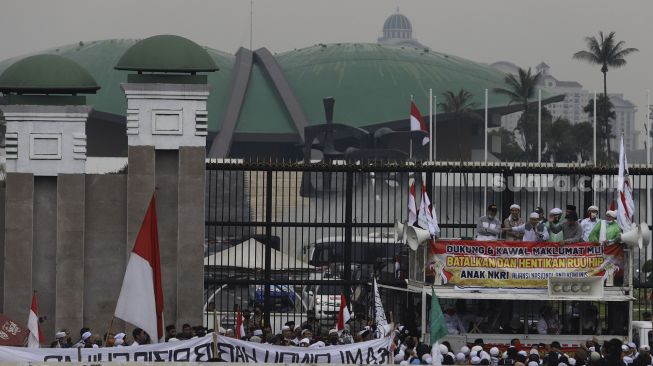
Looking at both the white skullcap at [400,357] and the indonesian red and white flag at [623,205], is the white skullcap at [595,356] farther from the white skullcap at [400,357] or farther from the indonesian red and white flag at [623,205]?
the indonesian red and white flag at [623,205]

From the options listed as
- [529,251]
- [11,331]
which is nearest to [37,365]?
[11,331]

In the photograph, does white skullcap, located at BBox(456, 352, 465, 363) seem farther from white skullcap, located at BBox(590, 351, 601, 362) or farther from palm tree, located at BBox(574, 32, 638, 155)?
palm tree, located at BBox(574, 32, 638, 155)

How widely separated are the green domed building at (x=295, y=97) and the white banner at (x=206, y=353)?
11686 cm

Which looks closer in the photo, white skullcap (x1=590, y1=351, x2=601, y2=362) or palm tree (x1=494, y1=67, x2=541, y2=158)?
white skullcap (x1=590, y1=351, x2=601, y2=362)

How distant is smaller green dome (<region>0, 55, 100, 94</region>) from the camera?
2508 cm

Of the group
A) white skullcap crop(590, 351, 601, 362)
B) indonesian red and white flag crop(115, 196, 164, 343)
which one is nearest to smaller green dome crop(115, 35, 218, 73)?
indonesian red and white flag crop(115, 196, 164, 343)

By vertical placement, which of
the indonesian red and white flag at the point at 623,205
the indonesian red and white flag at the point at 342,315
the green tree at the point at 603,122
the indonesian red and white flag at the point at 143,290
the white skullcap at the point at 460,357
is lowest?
the white skullcap at the point at 460,357

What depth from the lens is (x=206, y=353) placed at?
19844 mm

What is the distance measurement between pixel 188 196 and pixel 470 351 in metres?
4.95

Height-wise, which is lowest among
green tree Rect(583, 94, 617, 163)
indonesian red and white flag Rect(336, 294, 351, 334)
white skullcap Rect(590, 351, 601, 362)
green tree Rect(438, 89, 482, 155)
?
white skullcap Rect(590, 351, 601, 362)

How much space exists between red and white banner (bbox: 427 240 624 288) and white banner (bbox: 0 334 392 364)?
4.10 meters

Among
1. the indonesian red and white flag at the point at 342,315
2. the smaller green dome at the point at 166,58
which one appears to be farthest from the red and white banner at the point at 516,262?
the smaller green dome at the point at 166,58

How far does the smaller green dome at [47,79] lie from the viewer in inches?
987

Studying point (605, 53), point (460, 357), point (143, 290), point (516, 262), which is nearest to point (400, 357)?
point (460, 357)
